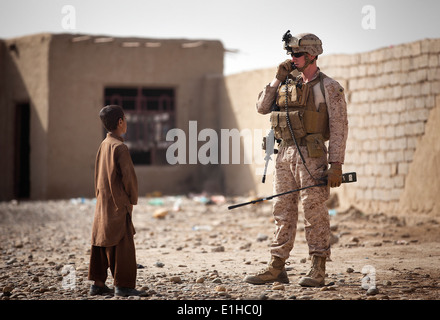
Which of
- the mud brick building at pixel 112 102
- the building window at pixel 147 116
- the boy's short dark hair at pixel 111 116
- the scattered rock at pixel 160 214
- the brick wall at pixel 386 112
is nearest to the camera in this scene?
the boy's short dark hair at pixel 111 116

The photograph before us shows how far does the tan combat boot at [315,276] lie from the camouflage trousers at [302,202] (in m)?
0.06

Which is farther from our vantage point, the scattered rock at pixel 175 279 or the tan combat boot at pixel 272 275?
the scattered rock at pixel 175 279

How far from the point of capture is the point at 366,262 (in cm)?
648

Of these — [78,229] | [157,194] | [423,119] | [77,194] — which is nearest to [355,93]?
[423,119]

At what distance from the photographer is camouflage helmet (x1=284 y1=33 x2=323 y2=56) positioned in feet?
17.2

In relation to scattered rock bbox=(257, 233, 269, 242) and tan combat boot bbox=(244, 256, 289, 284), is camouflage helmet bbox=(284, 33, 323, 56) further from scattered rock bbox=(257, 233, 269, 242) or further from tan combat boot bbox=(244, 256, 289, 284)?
scattered rock bbox=(257, 233, 269, 242)

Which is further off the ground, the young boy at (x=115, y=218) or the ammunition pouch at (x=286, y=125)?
the ammunition pouch at (x=286, y=125)

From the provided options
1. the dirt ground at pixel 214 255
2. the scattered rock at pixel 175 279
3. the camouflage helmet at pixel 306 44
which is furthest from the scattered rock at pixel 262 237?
the camouflage helmet at pixel 306 44

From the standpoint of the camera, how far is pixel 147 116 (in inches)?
610

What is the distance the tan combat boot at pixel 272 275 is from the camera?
5.31 m

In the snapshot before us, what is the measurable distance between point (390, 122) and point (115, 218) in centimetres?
638

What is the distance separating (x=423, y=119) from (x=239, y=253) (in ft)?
12.5

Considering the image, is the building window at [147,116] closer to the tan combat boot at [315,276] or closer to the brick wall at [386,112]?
the brick wall at [386,112]

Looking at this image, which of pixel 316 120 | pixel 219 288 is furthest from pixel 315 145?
pixel 219 288
